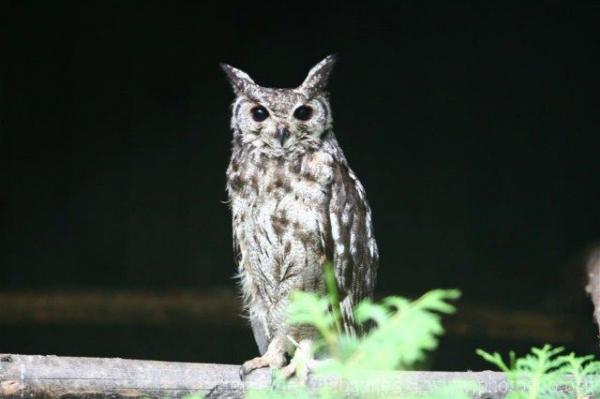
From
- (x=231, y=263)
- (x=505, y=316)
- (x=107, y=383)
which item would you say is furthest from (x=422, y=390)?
(x=231, y=263)

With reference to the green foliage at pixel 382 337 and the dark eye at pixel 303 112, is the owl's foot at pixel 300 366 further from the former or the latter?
the green foliage at pixel 382 337

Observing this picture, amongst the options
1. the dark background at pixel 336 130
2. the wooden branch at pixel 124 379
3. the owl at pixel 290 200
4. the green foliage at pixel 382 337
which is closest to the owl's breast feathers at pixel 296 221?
the owl at pixel 290 200

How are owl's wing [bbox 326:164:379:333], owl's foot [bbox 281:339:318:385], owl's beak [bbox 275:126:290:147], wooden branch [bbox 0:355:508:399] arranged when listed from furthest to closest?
owl's wing [bbox 326:164:379:333] < owl's beak [bbox 275:126:290:147] < owl's foot [bbox 281:339:318:385] < wooden branch [bbox 0:355:508:399]

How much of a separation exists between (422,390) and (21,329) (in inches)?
145

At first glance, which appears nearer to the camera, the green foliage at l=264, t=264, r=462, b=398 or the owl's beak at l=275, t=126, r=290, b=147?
the green foliage at l=264, t=264, r=462, b=398

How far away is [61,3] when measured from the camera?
5.02m

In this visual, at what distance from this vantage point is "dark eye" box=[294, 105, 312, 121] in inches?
110

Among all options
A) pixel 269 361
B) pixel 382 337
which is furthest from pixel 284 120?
pixel 382 337

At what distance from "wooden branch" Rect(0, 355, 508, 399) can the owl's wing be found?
2.77ft

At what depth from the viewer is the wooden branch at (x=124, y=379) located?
1.95 metres

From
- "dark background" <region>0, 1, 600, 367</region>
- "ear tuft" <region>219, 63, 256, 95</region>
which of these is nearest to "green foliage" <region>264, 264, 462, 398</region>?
"ear tuft" <region>219, 63, 256, 95</region>

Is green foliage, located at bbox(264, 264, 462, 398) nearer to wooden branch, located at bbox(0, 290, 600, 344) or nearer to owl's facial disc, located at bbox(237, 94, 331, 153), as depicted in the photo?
owl's facial disc, located at bbox(237, 94, 331, 153)

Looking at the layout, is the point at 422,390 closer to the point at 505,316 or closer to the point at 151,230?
the point at 505,316

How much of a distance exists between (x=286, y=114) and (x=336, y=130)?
2559mm
